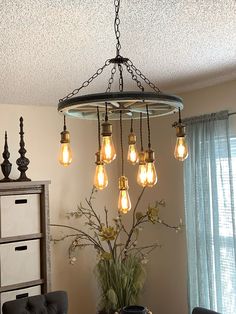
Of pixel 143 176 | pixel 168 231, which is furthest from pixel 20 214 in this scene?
pixel 143 176

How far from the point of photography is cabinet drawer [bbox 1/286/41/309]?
11.1 ft

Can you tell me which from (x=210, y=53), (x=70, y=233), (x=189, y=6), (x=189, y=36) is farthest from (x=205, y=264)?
(x=189, y=6)

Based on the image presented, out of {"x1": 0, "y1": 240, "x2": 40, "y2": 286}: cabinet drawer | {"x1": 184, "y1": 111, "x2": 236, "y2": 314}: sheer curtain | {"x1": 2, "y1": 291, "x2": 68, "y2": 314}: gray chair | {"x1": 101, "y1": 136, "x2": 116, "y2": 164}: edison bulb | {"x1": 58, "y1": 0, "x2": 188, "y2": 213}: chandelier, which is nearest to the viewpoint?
{"x1": 58, "y1": 0, "x2": 188, "y2": 213}: chandelier

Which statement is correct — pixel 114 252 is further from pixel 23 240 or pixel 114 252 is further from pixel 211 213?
pixel 211 213

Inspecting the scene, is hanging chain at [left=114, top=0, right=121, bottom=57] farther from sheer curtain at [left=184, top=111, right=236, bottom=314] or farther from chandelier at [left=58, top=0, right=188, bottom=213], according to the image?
sheer curtain at [left=184, top=111, right=236, bottom=314]

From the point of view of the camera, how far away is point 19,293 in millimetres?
3465

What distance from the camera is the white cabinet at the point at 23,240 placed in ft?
11.2

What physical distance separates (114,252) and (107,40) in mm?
2166

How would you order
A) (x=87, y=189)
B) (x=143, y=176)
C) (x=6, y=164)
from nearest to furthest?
(x=143, y=176) → (x=6, y=164) → (x=87, y=189)

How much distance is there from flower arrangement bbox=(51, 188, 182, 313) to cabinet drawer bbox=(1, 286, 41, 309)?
1.50 feet

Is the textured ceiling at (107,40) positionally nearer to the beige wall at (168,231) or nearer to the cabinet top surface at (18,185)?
the beige wall at (168,231)

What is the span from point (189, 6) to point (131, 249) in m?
2.90

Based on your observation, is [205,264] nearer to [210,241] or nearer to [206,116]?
[210,241]

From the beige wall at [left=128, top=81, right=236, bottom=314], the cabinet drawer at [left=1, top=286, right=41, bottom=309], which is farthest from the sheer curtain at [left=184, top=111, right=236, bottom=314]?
the cabinet drawer at [left=1, top=286, right=41, bottom=309]
